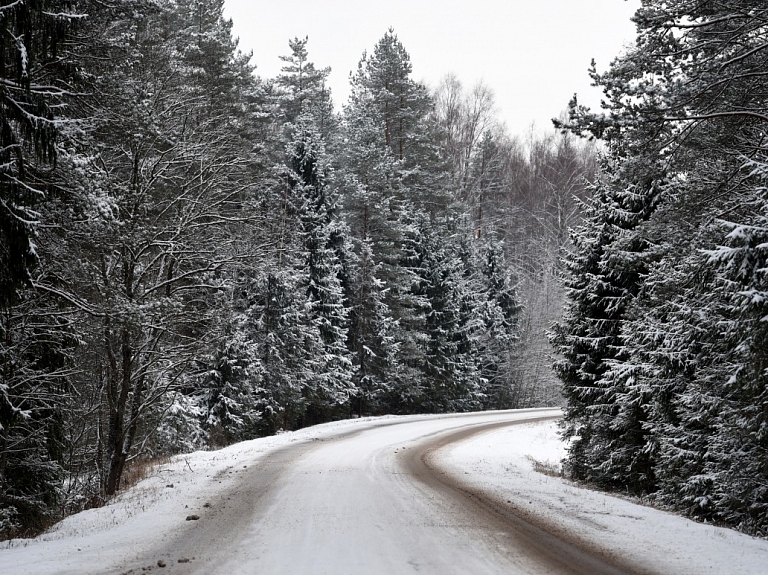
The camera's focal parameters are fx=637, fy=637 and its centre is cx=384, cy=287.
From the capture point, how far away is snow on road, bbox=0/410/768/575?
640cm

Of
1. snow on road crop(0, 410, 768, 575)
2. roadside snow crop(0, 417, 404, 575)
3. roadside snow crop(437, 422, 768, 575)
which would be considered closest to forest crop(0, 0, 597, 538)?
roadside snow crop(0, 417, 404, 575)

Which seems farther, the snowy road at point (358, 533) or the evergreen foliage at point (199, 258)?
the evergreen foliage at point (199, 258)

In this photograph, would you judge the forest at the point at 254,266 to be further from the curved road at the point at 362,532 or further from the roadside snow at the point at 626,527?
the curved road at the point at 362,532

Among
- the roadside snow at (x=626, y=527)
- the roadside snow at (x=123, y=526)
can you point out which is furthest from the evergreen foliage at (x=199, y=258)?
the roadside snow at (x=626, y=527)

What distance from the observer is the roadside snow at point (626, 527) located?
21.5 ft

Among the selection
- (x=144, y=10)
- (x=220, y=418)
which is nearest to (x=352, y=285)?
(x=220, y=418)

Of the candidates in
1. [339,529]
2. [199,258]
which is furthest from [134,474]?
[339,529]

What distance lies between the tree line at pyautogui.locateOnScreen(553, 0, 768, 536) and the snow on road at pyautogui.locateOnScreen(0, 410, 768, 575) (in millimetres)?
1208

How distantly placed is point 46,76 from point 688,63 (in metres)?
9.01

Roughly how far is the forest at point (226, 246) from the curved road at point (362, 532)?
3161mm

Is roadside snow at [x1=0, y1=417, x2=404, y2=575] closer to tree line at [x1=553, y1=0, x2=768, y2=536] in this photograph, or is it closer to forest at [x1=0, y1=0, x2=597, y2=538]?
forest at [x1=0, y1=0, x2=597, y2=538]

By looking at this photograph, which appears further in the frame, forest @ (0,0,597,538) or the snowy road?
forest @ (0,0,597,538)

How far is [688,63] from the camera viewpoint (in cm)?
895

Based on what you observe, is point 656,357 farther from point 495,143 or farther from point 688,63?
point 495,143
